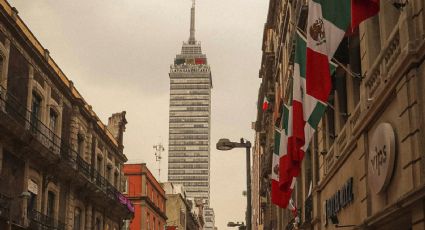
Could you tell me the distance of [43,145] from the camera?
32188 mm

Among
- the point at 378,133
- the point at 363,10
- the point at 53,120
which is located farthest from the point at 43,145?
the point at 363,10

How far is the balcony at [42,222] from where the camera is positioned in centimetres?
3155

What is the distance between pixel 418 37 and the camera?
30.7ft

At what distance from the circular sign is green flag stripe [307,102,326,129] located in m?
1.10

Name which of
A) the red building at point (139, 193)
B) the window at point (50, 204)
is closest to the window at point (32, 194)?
the window at point (50, 204)

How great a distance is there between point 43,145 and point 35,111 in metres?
2.03

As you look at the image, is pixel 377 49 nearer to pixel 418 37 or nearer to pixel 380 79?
pixel 380 79

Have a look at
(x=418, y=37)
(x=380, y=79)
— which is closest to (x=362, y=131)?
(x=380, y=79)

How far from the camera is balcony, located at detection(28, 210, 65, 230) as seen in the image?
3155 cm

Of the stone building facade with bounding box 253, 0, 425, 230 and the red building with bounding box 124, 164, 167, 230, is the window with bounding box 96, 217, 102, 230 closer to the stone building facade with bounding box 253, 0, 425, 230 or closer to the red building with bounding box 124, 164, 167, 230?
the red building with bounding box 124, 164, 167, 230

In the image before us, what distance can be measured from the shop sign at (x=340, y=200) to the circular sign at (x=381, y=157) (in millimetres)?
2243

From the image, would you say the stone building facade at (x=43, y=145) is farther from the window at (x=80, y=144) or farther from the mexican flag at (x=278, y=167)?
the mexican flag at (x=278, y=167)

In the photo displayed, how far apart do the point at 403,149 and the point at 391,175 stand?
959 millimetres

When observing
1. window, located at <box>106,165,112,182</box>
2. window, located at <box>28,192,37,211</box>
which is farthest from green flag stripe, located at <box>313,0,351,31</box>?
window, located at <box>106,165,112,182</box>
